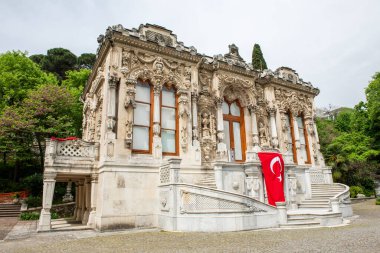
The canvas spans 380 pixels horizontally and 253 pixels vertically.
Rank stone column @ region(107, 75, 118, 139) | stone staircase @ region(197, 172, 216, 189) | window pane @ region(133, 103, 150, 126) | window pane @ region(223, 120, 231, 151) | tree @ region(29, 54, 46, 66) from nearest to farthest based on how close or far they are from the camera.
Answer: stone column @ region(107, 75, 118, 139)
stone staircase @ region(197, 172, 216, 189)
window pane @ region(133, 103, 150, 126)
window pane @ region(223, 120, 231, 151)
tree @ region(29, 54, 46, 66)

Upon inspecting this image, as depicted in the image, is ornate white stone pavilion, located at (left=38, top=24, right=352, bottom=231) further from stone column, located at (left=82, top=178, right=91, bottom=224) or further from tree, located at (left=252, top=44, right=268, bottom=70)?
tree, located at (left=252, top=44, right=268, bottom=70)

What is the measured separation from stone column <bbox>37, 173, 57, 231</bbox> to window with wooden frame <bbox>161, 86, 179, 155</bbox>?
5.10m

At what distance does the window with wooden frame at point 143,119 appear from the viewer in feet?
41.7

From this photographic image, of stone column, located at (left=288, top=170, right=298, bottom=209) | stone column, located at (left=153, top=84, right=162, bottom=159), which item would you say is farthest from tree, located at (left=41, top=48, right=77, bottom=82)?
stone column, located at (left=288, top=170, right=298, bottom=209)

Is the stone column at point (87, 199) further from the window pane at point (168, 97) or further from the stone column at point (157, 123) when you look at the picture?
the window pane at point (168, 97)

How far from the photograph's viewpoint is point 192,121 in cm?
1412

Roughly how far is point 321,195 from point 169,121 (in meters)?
9.50

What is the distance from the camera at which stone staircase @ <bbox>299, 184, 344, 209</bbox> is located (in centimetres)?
1344

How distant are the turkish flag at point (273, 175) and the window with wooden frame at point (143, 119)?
554cm

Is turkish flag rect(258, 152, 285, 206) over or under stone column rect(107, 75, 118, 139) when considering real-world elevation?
under

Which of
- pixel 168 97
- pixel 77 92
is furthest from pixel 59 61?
pixel 168 97

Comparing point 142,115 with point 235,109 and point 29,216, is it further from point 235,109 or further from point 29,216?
point 29,216

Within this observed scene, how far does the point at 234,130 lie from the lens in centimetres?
1661

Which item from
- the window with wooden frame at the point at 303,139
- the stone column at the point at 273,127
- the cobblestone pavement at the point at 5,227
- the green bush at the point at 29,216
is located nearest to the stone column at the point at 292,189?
the stone column at the point at 273,127
